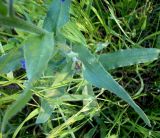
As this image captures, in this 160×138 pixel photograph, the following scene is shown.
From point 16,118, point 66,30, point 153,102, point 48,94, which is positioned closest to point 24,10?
point 66,30

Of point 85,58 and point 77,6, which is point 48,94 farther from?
point 77,6

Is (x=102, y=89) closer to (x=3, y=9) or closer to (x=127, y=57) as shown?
(x=127, y=57)

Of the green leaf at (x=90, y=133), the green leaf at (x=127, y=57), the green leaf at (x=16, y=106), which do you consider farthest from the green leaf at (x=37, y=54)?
the green leaf at (x=90, y=133)

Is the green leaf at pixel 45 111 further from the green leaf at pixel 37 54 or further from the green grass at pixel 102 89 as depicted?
the green leaf at pixel 37 54

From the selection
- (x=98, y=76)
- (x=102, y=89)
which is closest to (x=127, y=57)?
(x=98, y=76)

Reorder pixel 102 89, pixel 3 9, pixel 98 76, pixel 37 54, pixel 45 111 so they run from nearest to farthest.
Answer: pixel 3 9, pixel 37 54, pixel 98 76, pixel 45 111, pixel 102 89

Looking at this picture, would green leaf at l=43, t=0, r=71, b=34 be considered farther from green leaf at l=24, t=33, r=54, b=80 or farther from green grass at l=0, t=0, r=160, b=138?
green grass at l=0, t=0, r=160, b=138
